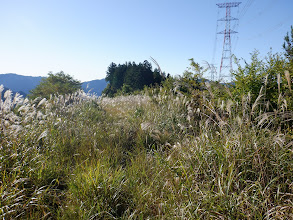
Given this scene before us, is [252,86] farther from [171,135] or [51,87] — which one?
[51,87]

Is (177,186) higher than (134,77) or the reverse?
the reverse

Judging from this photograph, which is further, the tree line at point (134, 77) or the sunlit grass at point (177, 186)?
the tree line at point (134, 77)

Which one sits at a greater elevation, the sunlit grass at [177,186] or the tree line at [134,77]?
the tree line at [134,77]

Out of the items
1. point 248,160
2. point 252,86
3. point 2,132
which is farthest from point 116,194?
point 252,86

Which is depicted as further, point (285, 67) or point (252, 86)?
point (252, 86)

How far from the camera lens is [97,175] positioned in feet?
6.82

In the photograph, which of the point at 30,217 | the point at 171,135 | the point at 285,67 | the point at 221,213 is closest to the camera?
the point at 221,213

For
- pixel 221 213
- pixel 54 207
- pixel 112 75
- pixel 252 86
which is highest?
pixel 112 75

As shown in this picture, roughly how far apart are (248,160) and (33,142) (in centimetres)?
268

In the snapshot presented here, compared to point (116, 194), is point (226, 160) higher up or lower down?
higher up

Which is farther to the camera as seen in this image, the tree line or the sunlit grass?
the tree line

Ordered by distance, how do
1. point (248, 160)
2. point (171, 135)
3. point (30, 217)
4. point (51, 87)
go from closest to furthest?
point (30, 217) → point (248, 160) → point (171, 135) → point (51, 87)

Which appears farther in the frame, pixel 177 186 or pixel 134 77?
pixel 134 77

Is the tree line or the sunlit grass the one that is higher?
the tree line
